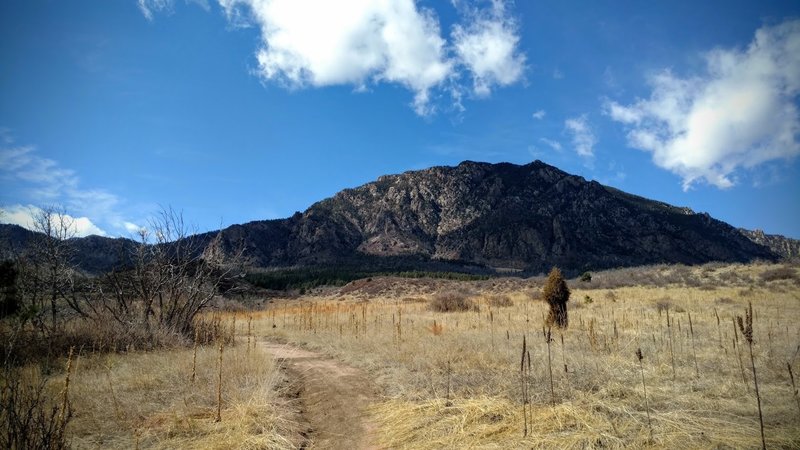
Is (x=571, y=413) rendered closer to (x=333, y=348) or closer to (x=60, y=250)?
(x=333, y=348)

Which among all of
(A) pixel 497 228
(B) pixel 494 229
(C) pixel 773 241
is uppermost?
(A) pixel 497 228

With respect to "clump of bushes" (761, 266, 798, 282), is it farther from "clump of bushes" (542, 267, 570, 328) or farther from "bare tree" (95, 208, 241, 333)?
"bare tree" (95, 208, 241, 333)

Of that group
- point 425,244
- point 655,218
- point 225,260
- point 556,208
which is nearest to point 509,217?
point 556,208

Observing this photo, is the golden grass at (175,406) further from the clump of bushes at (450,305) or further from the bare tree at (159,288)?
the clump of bushes at (450,305)

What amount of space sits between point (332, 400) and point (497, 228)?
146m

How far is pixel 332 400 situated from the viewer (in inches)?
283

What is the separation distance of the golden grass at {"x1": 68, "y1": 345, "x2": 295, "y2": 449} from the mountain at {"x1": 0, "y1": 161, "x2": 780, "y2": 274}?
10528 centimetres

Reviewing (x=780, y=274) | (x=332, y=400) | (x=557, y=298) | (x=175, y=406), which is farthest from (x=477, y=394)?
(x=780, y=274)

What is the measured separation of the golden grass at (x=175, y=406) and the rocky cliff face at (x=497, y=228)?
114m

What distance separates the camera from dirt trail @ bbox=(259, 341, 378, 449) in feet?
18.3

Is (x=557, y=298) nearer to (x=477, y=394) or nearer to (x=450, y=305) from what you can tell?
(x=477, y=394)

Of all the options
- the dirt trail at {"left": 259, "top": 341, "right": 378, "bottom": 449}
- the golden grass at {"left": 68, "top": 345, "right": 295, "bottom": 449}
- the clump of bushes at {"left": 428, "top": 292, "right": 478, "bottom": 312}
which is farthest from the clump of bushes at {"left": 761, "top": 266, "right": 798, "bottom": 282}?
the golden grass at {"left": 68, "top": 345, "right": 295, "bottom": 449}

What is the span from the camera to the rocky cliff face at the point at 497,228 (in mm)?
133625

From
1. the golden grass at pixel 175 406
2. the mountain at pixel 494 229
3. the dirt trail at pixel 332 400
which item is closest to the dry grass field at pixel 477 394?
the golden grass at pixel 175 406
